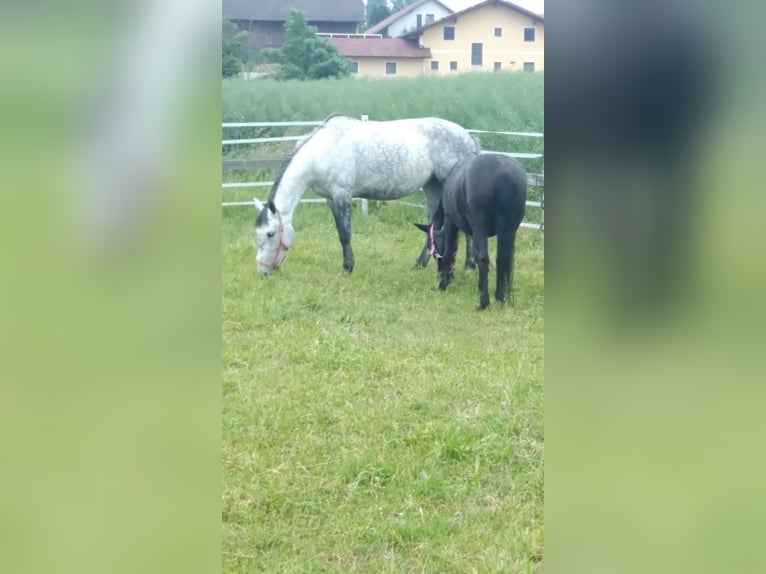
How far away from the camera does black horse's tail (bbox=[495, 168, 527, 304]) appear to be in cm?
484

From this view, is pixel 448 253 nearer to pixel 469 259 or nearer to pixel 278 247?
pixel 469 259

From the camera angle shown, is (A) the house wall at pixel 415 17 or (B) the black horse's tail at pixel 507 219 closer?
(A) the house wall at pixel 415 17

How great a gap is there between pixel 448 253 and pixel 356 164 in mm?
1544

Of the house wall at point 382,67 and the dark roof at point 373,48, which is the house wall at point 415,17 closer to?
the dark roof at point 373,48

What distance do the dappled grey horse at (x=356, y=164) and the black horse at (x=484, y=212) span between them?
70 cm

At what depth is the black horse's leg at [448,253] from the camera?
17.9 feet

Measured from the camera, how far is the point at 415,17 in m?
4.04

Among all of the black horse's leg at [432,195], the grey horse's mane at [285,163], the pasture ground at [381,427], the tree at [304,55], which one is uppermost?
the tree at [304,55]

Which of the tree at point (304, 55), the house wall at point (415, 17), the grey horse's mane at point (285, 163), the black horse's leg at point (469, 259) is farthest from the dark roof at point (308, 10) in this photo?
the black horse's leg at point (469, 259)

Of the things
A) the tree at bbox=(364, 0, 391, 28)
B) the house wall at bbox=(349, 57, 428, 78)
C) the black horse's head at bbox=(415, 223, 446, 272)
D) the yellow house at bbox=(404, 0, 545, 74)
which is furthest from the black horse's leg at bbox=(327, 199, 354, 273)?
the yellow house at bbox=(404, 0, 545, 74)

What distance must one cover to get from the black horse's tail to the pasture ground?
178 millimetres
